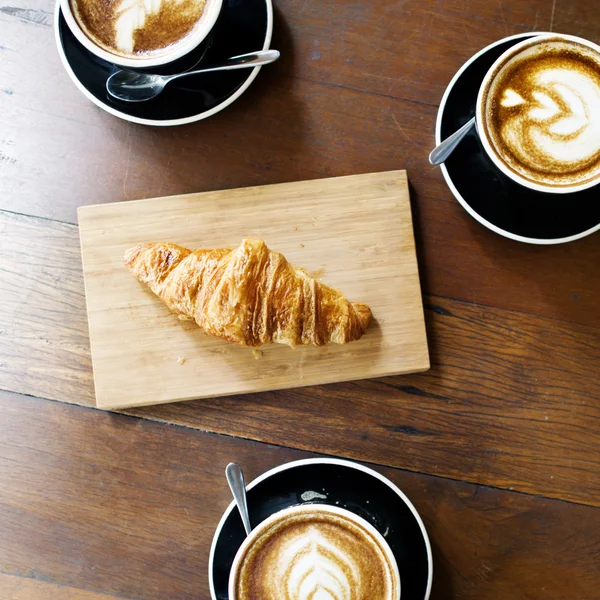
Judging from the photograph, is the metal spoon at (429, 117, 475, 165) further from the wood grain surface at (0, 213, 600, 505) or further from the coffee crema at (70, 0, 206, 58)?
the coffee crema at (70, 0, 206, 58)

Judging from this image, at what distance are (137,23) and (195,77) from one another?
0.51 feet

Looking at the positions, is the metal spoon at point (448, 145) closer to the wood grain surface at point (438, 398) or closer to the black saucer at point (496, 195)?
the black saucer at point (496, 195)

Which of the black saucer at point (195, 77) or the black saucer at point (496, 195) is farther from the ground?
the black saucer at point (195, 77)

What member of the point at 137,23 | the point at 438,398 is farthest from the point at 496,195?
the point at 137,23

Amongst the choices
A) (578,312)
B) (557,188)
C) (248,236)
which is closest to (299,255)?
(248,236)

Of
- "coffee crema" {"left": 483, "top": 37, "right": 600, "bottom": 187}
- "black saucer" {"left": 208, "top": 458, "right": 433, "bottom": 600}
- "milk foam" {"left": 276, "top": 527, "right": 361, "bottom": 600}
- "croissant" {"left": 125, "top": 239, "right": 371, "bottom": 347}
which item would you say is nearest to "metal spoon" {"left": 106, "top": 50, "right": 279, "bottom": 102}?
"croissant" {"left": 125, "top": 239, "right": 371, "bottom": 347}

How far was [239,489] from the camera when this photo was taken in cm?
129

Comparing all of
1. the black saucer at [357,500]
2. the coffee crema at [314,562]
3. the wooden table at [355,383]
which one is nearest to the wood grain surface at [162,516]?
the wooden table at [355,383]

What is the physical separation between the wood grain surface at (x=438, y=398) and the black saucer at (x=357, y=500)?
0.37 feet

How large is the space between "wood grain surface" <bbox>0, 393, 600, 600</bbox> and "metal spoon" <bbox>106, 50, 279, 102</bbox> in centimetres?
69

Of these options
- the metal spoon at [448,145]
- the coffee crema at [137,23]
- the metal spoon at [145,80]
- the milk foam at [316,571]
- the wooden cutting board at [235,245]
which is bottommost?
the milk foam at [316,571]

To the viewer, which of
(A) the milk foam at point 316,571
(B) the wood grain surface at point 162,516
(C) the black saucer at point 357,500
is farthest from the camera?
(B) the wood grain surface at point 162,516

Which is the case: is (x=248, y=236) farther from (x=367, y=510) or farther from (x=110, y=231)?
(x=367, y=510)

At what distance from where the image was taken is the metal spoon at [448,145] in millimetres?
1267
